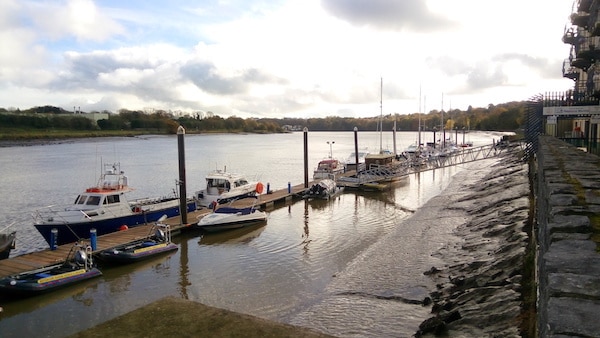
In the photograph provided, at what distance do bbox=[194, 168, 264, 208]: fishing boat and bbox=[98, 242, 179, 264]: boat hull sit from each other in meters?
8.78

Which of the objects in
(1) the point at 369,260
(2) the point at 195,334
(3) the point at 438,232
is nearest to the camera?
(2) the point at 195,334

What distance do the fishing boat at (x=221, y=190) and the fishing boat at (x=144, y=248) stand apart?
299 inches

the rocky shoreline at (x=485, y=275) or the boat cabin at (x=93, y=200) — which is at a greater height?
the boat cabin at (x=93, y=200)

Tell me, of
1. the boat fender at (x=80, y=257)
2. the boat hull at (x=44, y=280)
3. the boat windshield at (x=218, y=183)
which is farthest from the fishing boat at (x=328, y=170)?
the boat hull at (x=44, y=280)

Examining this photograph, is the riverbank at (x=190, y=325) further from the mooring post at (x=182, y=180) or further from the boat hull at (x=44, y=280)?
the mooring post at (x=182, y=180)

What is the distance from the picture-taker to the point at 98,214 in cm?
2180

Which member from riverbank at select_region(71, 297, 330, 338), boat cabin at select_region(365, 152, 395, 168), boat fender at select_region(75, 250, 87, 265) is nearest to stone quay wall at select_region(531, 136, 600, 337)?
riverbank at select_region(71, 297, 330, 338)

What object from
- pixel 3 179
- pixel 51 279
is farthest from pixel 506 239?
pixel 3 179

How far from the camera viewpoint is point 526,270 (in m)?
11.0

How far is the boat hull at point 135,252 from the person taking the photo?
18.0 metres

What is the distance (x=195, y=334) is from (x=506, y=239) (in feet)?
38.4

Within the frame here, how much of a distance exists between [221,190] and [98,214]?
935 centimetres

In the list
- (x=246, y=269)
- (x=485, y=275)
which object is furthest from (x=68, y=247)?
(x=485, y=275)

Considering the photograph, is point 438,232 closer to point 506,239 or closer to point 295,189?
point 506,239
